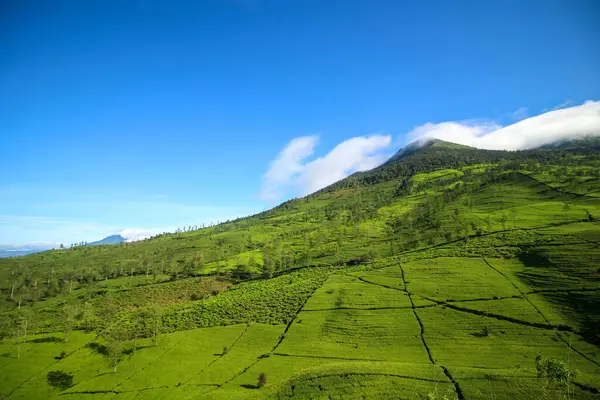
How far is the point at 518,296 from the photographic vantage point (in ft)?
285

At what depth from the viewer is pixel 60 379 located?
86688 millimetres

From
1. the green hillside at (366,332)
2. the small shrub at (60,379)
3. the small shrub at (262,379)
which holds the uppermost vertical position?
the green hillside at (366,332)

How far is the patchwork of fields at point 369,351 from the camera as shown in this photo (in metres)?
57.6

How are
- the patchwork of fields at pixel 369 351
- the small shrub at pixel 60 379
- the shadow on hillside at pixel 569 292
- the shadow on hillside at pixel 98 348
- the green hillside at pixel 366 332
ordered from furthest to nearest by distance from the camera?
the shadow on hillside at pixel 98 348 → the small shrub at pixel 60 379 → the shadow on hillside at pixel 569 292 → the green hillside at pixel 366 332 → the patchwork of fields at pixel 369 351

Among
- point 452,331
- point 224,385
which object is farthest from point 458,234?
point 224,385

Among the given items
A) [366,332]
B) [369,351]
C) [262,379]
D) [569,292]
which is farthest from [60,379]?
[569,292]

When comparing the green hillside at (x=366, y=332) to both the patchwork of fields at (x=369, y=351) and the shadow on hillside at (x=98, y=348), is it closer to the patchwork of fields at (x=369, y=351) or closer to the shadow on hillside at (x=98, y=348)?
the patchwork of fields at (x=369, y=351)

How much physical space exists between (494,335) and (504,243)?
69.1 meters

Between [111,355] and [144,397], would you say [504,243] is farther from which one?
[111,355]

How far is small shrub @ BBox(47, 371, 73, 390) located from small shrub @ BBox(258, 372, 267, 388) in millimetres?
55305

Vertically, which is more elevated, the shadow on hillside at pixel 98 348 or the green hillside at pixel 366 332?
the green hillside at pixel 366 332

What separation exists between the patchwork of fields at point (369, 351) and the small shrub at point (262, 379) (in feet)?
3.07

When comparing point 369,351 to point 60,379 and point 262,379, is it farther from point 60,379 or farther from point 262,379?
point 60,379

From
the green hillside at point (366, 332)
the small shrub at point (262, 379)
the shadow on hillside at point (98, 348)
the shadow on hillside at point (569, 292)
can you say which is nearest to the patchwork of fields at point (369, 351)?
the green hillside at point (366, 332)
